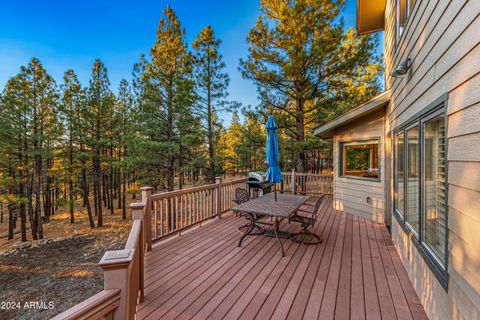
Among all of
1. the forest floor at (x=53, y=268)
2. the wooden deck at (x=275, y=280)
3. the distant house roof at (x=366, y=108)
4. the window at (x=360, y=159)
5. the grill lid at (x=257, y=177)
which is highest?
the distant house roof at (x=366, y=108)

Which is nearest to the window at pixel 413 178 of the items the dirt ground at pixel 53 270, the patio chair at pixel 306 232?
the patio chair at pixel 306 232

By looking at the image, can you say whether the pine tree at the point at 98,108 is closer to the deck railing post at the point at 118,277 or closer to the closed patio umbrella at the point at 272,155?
the closed patio umbrella at the point at 272,155

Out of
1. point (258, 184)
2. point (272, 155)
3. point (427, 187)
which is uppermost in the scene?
point (272, 155)

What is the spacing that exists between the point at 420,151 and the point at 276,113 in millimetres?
7685

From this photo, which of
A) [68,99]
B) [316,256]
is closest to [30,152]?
[68,99]

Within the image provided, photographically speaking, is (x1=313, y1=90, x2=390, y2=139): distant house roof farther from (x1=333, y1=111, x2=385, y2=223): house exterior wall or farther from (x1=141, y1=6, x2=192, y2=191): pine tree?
(x1=141, y1=6, x2=192, y2=191): pine tree

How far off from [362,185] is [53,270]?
39.6 feet

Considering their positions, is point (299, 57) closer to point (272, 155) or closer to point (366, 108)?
point (366, 108)

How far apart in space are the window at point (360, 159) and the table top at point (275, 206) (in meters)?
2.36

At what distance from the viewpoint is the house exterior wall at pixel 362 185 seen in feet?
16.6

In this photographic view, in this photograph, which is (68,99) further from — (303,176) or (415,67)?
(415,67)

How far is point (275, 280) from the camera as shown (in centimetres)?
267

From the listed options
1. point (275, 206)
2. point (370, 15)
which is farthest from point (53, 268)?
point (370, 15)

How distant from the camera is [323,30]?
8.00m
